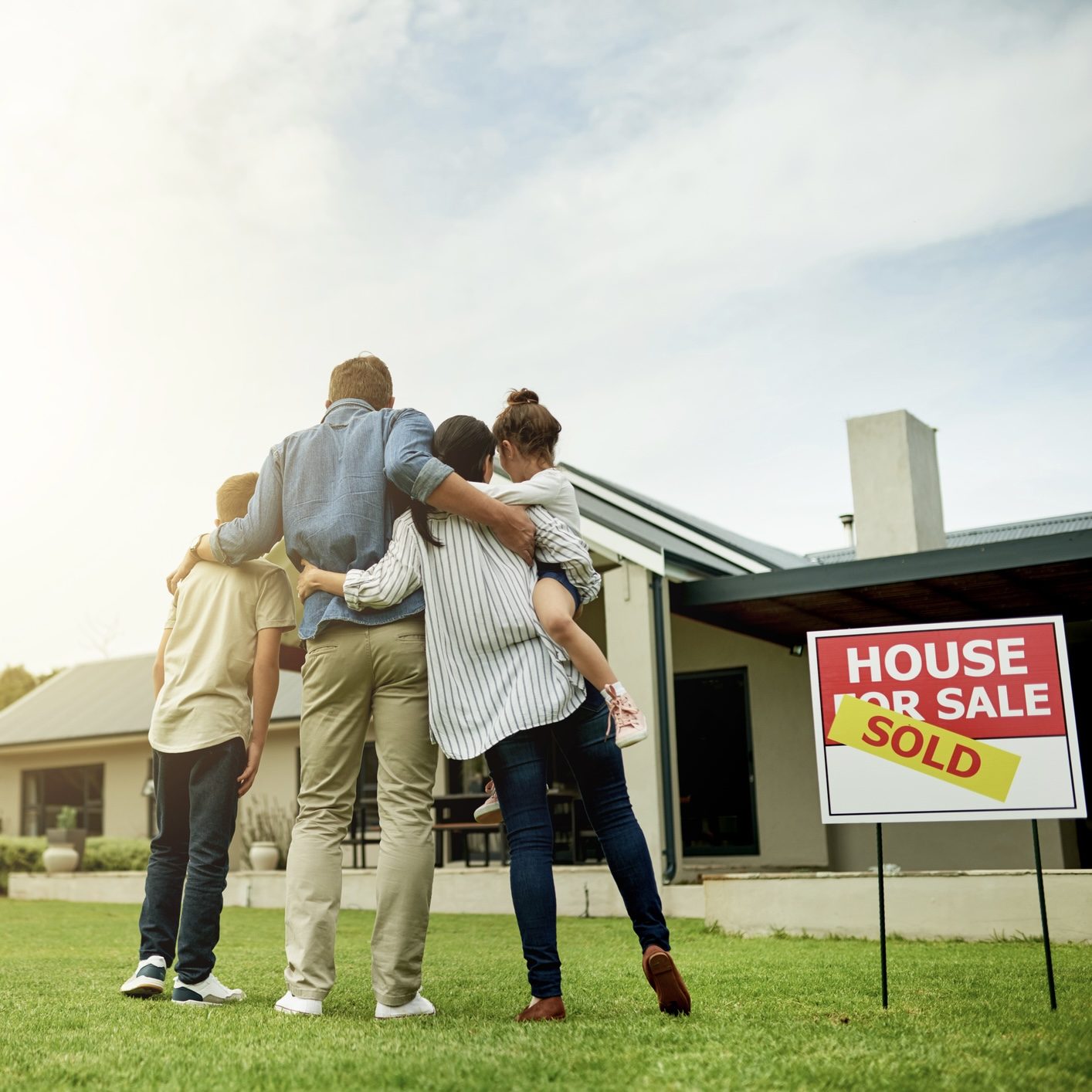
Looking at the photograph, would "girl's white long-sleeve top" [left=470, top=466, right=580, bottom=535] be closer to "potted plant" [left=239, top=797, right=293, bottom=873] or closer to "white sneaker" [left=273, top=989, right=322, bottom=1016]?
"white sneaker" [left=273, top=989, right=322, bottom=1016]

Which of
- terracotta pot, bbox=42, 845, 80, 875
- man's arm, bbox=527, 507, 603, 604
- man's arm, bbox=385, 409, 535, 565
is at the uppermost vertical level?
man's arm, bbox=385, 409, 535, 565

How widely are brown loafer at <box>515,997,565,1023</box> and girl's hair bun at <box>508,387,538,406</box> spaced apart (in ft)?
5.89

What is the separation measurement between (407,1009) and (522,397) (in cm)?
189

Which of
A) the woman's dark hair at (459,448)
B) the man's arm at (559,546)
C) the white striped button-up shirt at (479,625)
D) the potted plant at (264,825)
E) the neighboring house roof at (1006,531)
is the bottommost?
the potted plant at (264,825)

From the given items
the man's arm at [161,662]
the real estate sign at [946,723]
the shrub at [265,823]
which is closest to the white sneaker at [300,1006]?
the man's arm at [161,662]

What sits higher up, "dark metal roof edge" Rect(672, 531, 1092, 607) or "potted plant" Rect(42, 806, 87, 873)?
"dark metal roof edge" Rect(672, 531, 1092, 607)

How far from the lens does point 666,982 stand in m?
3.10

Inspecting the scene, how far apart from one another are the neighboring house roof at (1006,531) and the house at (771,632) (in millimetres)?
285

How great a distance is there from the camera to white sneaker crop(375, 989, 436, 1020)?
3180mm

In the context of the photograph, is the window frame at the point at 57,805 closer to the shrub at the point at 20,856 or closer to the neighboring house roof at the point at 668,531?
the shrub at the point at 20,856

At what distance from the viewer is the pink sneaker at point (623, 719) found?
327 cm

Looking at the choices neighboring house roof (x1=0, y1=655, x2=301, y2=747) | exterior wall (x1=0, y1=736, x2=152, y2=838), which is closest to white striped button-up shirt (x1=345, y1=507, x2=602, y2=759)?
neighboring house roof (x1=0, y1=655, x2=301, y2=747)

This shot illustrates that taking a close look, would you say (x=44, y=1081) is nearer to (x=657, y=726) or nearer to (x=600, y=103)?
(x=657, y=726)

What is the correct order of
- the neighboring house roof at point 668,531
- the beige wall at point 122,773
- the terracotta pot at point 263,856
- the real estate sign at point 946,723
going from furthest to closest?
the beige wall at point 122,773, the terracotta pot at point 263,856, the neighboring house roof at point 668,531, the real estate sign at point 946,723
